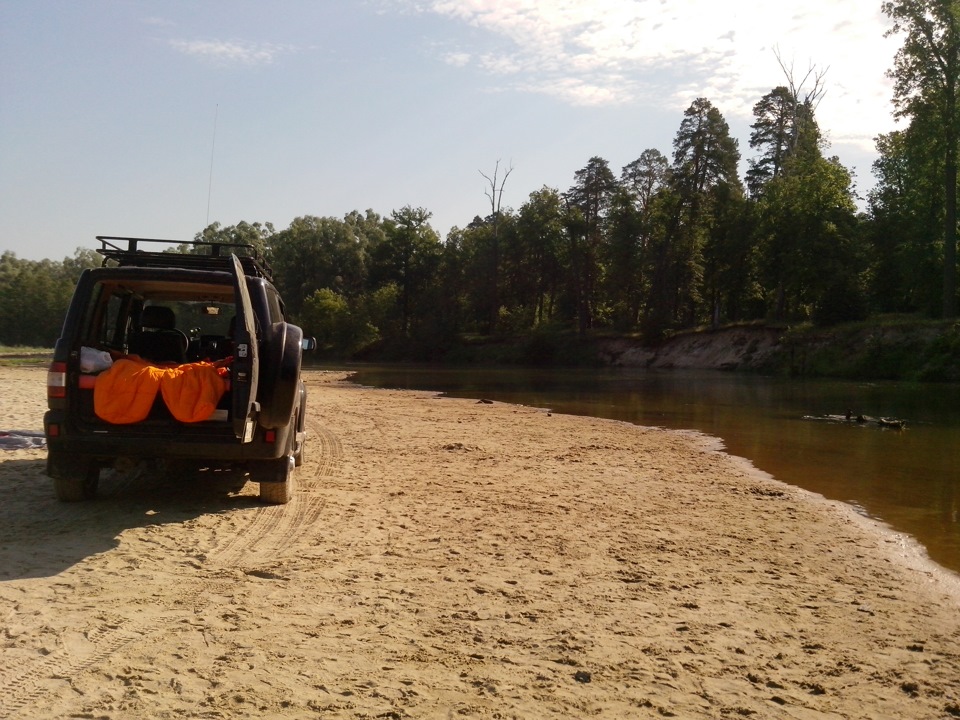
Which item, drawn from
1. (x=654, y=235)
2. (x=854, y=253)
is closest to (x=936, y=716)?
(x=854, y=253)

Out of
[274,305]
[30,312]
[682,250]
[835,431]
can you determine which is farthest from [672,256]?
[30,312]

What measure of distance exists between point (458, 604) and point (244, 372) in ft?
9.14

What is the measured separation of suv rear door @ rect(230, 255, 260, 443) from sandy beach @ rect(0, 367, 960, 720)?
0.91m

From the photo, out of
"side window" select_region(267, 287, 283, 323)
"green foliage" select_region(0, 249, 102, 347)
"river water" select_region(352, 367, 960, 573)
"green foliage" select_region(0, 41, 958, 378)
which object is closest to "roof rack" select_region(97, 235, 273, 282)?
"side window" select_region(267, 287, 283, 323)

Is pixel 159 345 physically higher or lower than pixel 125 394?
higher

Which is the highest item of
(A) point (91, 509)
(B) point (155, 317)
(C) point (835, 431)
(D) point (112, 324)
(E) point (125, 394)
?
(B) point (155, 317)

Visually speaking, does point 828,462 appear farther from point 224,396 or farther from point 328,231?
point 328,231

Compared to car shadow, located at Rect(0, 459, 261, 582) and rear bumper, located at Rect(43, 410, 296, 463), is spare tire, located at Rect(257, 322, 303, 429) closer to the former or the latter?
rear bumper, located at Rect(43, 410, 296, 463)

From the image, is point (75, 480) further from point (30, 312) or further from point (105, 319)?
point (30, 312)

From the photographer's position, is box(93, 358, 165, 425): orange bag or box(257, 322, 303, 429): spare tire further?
box(257, 322, 303, 429): spare tire

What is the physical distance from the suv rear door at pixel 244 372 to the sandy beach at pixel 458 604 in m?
0.91

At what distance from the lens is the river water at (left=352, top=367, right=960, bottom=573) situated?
846cm

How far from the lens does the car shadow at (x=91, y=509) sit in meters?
5.42

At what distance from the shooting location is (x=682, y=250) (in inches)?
2314
